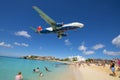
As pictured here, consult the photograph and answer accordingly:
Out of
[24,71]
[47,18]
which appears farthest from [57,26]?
Result: [24,71]

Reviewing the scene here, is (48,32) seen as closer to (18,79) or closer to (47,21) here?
(47,21)

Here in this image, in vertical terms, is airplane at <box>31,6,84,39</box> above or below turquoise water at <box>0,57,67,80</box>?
above

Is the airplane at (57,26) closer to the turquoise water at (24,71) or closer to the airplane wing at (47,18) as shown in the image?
the airplane wing at (47,18)

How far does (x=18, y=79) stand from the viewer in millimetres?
14070

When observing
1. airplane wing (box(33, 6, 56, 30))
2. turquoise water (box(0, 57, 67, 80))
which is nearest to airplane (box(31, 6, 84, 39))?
airplane wing (box(33, 6, 56, 30))

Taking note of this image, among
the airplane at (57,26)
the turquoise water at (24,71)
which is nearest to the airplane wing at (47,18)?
the airplane at (57,26)

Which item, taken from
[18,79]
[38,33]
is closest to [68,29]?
[38,33]

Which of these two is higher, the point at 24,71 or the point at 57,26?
the point at 57,26

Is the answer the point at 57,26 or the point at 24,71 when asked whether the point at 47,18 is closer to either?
the point at 57,26

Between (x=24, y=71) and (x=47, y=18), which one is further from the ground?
Answer: (x=47, y=18)

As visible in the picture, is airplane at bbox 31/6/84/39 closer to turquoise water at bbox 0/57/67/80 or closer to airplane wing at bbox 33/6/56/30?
airplane wing at bbox 33/6/56/30

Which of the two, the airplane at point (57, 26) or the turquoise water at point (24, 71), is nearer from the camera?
the turquoise water at point (24, 71)

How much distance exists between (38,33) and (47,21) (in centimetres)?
758

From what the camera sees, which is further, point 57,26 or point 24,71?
point 24,71
